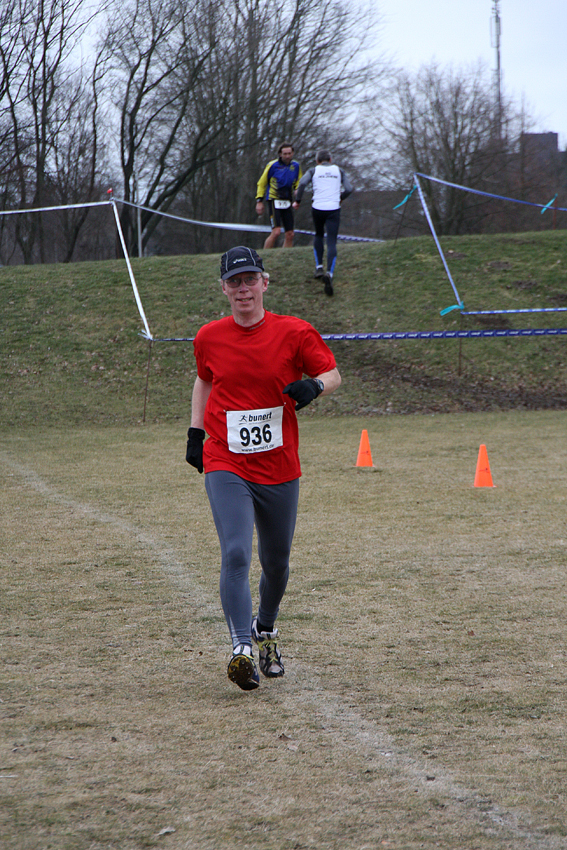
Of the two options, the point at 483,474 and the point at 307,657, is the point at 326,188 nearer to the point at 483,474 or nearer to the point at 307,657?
the point at 483,474

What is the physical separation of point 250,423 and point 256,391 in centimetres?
15

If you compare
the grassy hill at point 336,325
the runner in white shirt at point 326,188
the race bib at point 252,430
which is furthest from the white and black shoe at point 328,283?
the race bib at point 252,430

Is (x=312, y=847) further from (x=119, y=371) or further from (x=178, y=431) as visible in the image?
(x=119, y=371)

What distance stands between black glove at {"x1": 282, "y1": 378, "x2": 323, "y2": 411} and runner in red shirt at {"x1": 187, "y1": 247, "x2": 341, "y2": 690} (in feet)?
0.05

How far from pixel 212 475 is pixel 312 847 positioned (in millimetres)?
1850

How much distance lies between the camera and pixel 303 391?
3.79 metres

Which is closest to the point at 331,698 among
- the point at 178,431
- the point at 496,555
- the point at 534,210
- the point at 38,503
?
the point at 496,555

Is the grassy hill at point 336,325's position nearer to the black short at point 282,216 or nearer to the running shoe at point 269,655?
the black short at point 282,216

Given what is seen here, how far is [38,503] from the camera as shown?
8.53 metres

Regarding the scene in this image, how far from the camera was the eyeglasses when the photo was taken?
3992 mm

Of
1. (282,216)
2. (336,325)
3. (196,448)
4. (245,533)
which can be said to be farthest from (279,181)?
(245,533)

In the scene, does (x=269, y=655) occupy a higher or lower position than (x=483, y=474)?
higher

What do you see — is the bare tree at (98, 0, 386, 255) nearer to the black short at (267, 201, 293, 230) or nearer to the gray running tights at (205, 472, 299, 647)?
the black short at (267, 201, 293, 230)

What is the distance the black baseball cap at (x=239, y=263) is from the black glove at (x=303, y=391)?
57 cm
